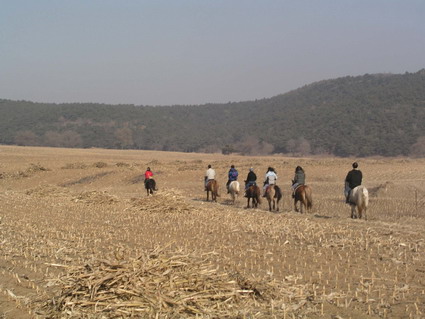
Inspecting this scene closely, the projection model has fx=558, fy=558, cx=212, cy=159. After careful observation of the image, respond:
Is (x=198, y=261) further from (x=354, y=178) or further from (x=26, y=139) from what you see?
(x=26, y=139)

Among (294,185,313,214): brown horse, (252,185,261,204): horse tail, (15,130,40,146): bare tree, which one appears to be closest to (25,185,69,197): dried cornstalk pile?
(252,185,261,204): horse tail

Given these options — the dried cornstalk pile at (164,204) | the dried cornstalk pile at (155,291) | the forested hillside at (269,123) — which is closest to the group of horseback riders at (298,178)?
the dried cornstalk pile at (164,204)

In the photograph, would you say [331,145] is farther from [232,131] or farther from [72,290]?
[72,290]

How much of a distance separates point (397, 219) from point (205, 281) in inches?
608

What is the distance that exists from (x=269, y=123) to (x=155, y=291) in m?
108

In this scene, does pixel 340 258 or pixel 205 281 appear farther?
pixel 340 258

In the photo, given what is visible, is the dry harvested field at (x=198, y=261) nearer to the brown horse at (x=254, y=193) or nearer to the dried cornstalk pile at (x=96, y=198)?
the dried cornstalk pile at (x=96, y=198)

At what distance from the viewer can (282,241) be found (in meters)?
13.3

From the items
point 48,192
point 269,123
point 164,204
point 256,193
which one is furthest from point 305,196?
point 269,123

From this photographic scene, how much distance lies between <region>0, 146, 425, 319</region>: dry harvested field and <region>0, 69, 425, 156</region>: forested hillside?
2485 inches

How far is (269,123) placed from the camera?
374 ft

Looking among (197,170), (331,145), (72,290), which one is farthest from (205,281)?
(331,145)

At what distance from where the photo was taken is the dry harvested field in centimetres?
675

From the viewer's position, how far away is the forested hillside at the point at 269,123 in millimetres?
86938
